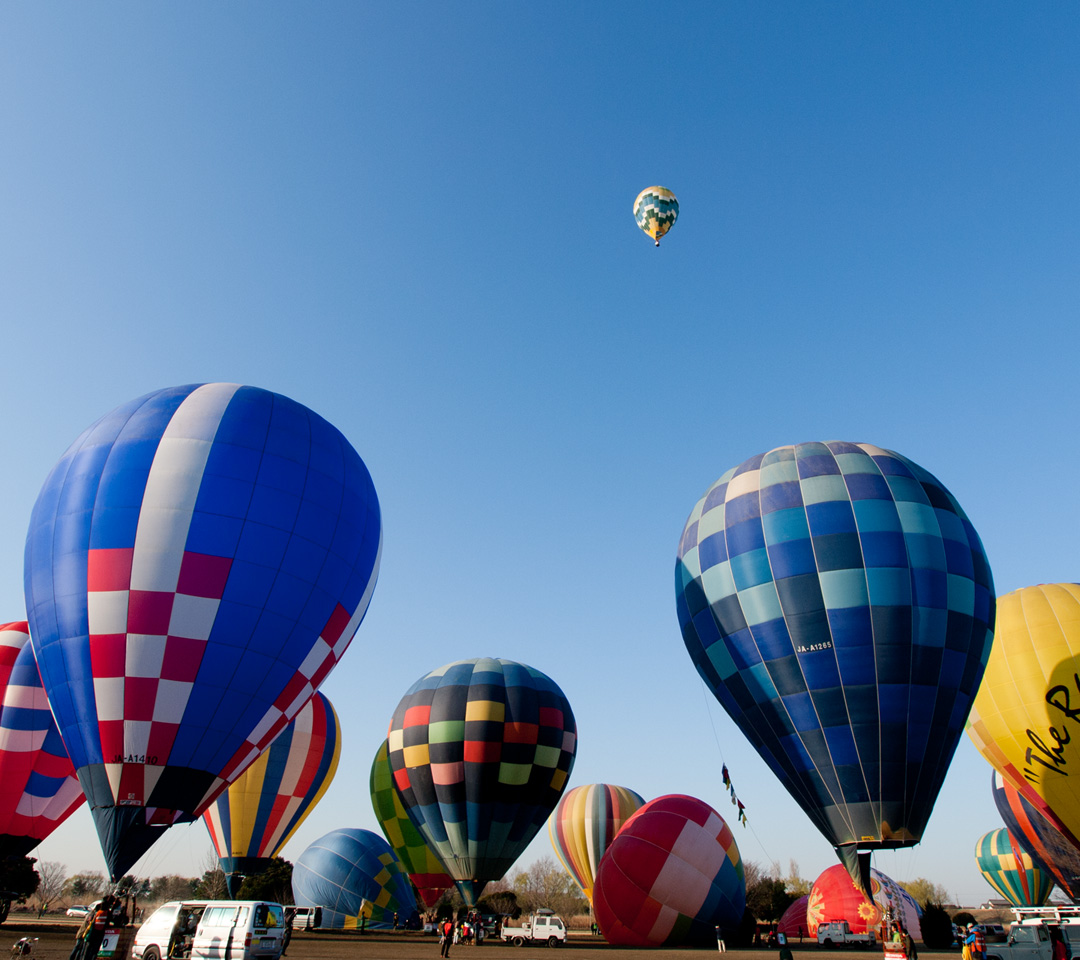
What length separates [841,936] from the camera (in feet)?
82.8

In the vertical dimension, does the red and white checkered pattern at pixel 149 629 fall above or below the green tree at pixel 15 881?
above

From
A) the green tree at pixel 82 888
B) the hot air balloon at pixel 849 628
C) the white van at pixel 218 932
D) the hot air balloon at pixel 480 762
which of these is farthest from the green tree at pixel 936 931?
the green tree at pixel 82 888

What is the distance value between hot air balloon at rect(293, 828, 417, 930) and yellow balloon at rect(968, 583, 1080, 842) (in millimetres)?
21392

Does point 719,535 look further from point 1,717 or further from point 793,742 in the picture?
point 1,717

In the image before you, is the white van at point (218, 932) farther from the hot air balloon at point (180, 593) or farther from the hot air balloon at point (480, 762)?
the hot air balloon at point (480, 762)

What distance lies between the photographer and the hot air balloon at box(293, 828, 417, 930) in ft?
94.1

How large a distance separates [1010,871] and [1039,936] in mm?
26007

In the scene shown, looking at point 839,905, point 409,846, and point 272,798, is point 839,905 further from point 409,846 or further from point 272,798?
point 272,798

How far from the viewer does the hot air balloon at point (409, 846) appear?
2839 centimetres

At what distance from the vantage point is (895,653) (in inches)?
612

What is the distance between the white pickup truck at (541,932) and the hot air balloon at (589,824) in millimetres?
→ 7725

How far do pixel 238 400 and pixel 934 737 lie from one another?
15.5 meters

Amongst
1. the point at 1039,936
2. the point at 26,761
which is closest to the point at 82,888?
the point at 26,761

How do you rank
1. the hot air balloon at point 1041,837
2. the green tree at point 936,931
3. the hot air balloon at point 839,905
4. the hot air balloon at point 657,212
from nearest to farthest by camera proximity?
1. the hot air balloon at point 1041,837
2. the hot air balloon at point 839,905
3. the green tree at point 936,931
4. the hot air balloon at point 657,212
